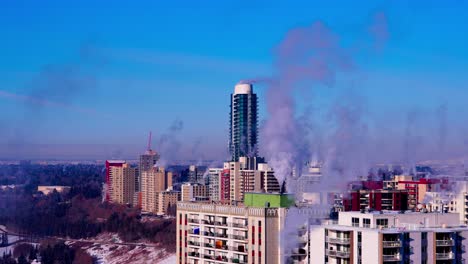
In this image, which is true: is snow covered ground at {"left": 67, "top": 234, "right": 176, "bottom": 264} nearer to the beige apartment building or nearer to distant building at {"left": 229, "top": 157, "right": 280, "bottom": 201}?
distant building at {"left": 229, "top": 157, "right": 280, "bottom": 201}

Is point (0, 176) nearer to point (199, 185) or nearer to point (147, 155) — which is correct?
point (199, 185)

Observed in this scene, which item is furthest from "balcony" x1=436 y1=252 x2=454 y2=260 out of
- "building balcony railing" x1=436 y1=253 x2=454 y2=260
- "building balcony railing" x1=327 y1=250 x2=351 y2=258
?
"building balcony railing" x1=327 y1=250 x2=351 y2=258

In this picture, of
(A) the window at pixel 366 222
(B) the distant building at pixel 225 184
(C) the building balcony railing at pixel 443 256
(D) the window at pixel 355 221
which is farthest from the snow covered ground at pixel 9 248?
(C) the building balcony railing at pixel 443 256

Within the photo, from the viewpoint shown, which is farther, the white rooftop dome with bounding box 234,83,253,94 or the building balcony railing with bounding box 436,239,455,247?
the white rooftop dome with bounding box 234,83,253,94

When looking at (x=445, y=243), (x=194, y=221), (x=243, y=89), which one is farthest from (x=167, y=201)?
(x=445, y=243)

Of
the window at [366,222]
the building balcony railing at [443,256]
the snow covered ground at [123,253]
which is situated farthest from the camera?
the snow covered ground at [123,253]

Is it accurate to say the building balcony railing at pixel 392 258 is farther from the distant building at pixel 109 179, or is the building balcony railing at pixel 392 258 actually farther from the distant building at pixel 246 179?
the distant building at pixel 109 179
